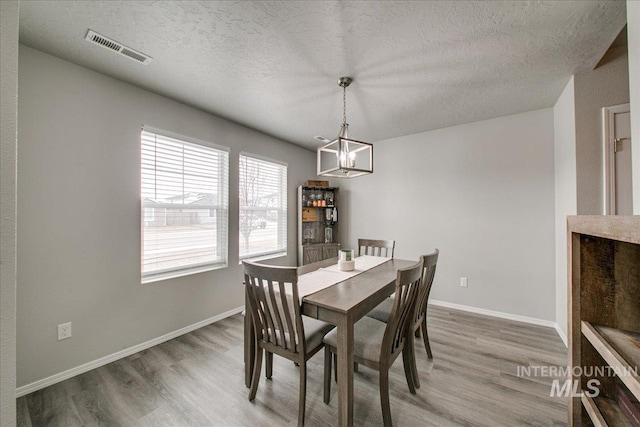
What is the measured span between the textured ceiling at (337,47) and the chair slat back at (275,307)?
1626 millimetres

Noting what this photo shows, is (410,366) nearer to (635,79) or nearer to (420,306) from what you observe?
(420,306)

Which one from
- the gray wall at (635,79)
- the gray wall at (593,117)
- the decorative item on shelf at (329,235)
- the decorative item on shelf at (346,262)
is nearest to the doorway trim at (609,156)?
the gray wall at (593,117)

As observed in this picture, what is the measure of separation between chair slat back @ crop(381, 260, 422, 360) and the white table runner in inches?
21.5

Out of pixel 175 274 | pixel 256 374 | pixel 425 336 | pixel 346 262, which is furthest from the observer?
pixel 175 274

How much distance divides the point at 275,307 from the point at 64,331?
6.23ft

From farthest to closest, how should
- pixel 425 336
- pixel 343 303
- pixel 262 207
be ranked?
pixel 262 207
pixel 425 336
pixel 343 303

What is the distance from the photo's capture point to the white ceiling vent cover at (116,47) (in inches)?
67.9

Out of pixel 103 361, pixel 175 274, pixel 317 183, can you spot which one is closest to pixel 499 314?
pixel 317 183

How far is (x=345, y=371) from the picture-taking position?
54.3 inches

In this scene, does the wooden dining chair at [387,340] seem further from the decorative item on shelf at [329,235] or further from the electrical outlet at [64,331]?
the decorative item on shelf at [329,235]

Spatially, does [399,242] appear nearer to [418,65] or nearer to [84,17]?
[418,65]

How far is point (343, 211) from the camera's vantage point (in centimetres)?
459

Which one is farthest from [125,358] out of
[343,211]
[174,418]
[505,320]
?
[505,320]

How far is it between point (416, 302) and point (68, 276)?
111 inches
